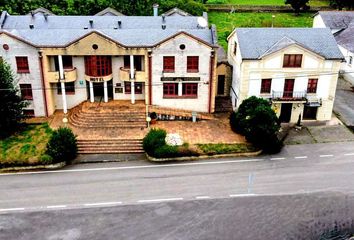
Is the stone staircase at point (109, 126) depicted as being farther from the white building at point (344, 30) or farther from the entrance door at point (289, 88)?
the white building at point (344, 30)

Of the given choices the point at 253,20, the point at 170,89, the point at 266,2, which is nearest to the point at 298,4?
the point at 266,2

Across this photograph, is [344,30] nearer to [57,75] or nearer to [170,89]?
[170,89]

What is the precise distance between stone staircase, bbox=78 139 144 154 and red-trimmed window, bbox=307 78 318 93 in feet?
59.1

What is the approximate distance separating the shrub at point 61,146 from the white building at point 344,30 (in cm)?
3730

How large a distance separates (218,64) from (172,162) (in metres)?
14.4

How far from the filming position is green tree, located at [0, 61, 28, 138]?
42531mm

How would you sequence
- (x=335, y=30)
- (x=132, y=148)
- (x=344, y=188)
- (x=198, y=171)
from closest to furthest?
(x=344, y=188)
(x=198, y=171)
(x=132, y=148)
(x=335, y=30)

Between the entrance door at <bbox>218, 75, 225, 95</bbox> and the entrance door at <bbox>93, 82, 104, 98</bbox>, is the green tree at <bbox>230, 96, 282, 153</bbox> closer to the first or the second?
the entrance door at <bbox>218, 75, 225, 95</bbox>

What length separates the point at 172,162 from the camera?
41.5 meters

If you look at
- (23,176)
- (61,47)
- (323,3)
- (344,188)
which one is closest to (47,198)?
(23,176)

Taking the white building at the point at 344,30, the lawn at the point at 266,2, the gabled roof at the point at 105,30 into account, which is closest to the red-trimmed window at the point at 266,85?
the gabled roof at the point at 105,30

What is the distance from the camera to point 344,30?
65750 mm

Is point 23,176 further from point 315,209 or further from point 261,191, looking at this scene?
point 315,209

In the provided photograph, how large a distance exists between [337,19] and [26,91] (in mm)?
46365
